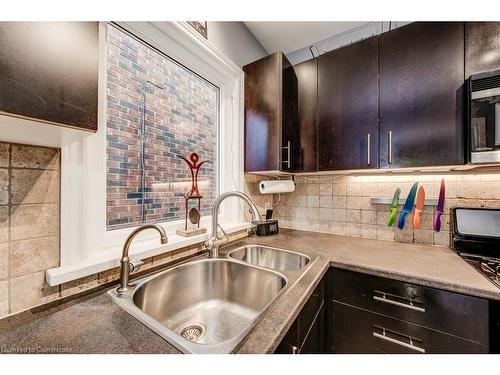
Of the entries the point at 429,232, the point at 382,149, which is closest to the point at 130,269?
the point at 382,149

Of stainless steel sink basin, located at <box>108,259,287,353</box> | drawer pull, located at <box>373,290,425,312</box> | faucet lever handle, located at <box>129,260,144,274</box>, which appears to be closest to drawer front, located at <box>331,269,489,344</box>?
drawer pull, located at <box>373,290,425,312</box>

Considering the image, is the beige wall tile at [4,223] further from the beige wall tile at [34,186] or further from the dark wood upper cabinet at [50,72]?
the dark wood upper cabinet at [50,72]

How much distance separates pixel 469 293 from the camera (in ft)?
2.78

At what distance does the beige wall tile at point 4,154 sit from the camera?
609 millimetres

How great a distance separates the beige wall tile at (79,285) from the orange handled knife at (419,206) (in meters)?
1.76

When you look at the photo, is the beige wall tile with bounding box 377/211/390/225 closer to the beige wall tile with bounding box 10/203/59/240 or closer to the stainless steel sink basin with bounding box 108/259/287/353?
the stainless steel sink basin with bounding box 108/259/287/353

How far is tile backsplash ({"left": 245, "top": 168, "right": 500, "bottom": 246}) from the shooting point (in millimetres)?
1298

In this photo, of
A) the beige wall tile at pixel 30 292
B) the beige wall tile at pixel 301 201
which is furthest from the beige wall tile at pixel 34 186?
the beige wall tile at pixel 301 201

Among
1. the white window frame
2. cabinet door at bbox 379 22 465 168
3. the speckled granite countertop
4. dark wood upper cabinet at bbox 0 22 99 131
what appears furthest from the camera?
cabinet door at bbox 379 22 465 168

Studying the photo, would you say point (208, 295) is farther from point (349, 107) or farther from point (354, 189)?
point (349, 107)

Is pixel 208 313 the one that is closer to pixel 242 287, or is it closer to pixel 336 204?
pixel 242 287

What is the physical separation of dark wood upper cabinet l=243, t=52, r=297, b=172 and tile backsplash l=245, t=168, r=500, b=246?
0.28 metres

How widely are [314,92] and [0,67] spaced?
155 centimetres

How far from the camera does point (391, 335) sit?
39.3 inches
